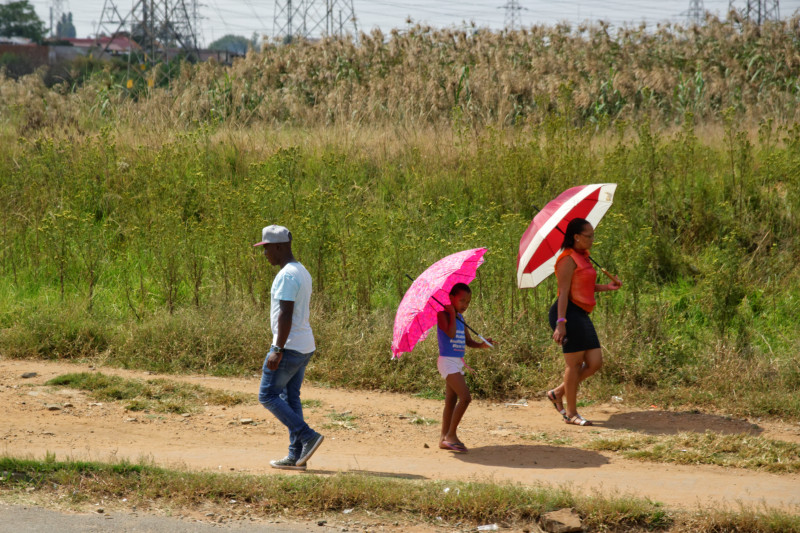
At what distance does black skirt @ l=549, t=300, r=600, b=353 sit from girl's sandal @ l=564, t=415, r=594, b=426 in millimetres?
625

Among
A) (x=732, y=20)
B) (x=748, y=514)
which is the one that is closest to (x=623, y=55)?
(x=732, y=20)

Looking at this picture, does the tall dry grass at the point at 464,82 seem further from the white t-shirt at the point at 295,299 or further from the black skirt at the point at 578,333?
the white t-shirt at the point at 295,299

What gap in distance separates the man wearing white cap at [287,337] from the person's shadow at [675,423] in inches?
111

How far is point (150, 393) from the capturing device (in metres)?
7.73

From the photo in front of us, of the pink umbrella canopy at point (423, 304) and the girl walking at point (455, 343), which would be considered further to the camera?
the girl walking at point (455, 343)

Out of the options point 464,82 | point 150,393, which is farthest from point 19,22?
point 150,393

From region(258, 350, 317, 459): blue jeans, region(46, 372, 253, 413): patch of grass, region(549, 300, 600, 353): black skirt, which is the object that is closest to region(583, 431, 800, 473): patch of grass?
region(549, 300, 600, 353): black skirt

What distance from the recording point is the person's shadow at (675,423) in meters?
6.79

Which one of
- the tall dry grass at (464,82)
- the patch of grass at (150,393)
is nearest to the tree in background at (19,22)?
the tall dry grass at (464,82)

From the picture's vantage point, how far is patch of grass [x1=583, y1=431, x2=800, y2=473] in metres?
5.79

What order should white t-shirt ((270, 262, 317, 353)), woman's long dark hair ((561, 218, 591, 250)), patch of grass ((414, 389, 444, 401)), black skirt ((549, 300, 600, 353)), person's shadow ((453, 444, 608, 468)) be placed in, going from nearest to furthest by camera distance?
1. white t-shirt ((270, 262, 317, 353))
2. person's shadow ((453, 444, 608, 468))
3. woman's long dark hair ((561, 218, 591, 250))
4. black skirt ((549, 300, 600, 353))
5. patch of grass ((414, 389, 444, 401))

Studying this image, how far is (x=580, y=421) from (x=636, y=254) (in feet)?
6.74

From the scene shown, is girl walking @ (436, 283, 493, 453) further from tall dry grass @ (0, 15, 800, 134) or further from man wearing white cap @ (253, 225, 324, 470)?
tall dry grass @ (0, 15, 800, 134)

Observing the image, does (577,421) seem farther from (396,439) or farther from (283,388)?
(283,388)
